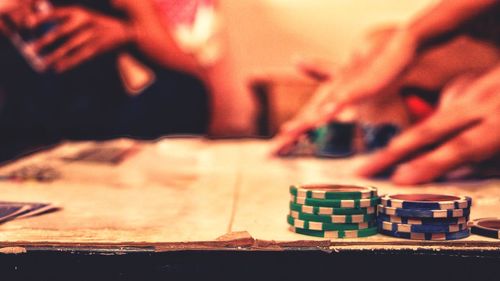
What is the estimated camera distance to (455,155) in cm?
140

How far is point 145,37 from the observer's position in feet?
10.2

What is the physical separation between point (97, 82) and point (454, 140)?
8.43 feet

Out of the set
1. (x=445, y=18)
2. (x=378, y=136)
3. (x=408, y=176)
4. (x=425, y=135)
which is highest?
(x=445, y=18)

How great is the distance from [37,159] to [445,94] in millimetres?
1466

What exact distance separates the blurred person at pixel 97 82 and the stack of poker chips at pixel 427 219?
5.96ft

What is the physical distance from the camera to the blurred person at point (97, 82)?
2.54m

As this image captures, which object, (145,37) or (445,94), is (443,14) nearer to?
(445,94)

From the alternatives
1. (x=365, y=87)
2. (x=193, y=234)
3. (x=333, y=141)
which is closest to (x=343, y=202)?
(x=193, y=234)

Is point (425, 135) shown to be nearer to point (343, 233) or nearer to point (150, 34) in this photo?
point (343, 233)

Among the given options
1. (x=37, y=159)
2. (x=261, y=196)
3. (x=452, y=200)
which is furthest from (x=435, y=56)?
(x=37, y=159)

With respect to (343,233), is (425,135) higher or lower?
higher

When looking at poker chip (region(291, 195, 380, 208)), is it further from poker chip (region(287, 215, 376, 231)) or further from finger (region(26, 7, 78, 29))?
finger (region(26, 7, 78, 29))

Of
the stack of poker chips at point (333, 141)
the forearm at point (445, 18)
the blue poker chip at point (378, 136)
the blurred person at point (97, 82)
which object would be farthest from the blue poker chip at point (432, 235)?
the blurred person at point (97, 82)

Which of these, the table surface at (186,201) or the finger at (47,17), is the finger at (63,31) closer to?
the finger at (47,17)
